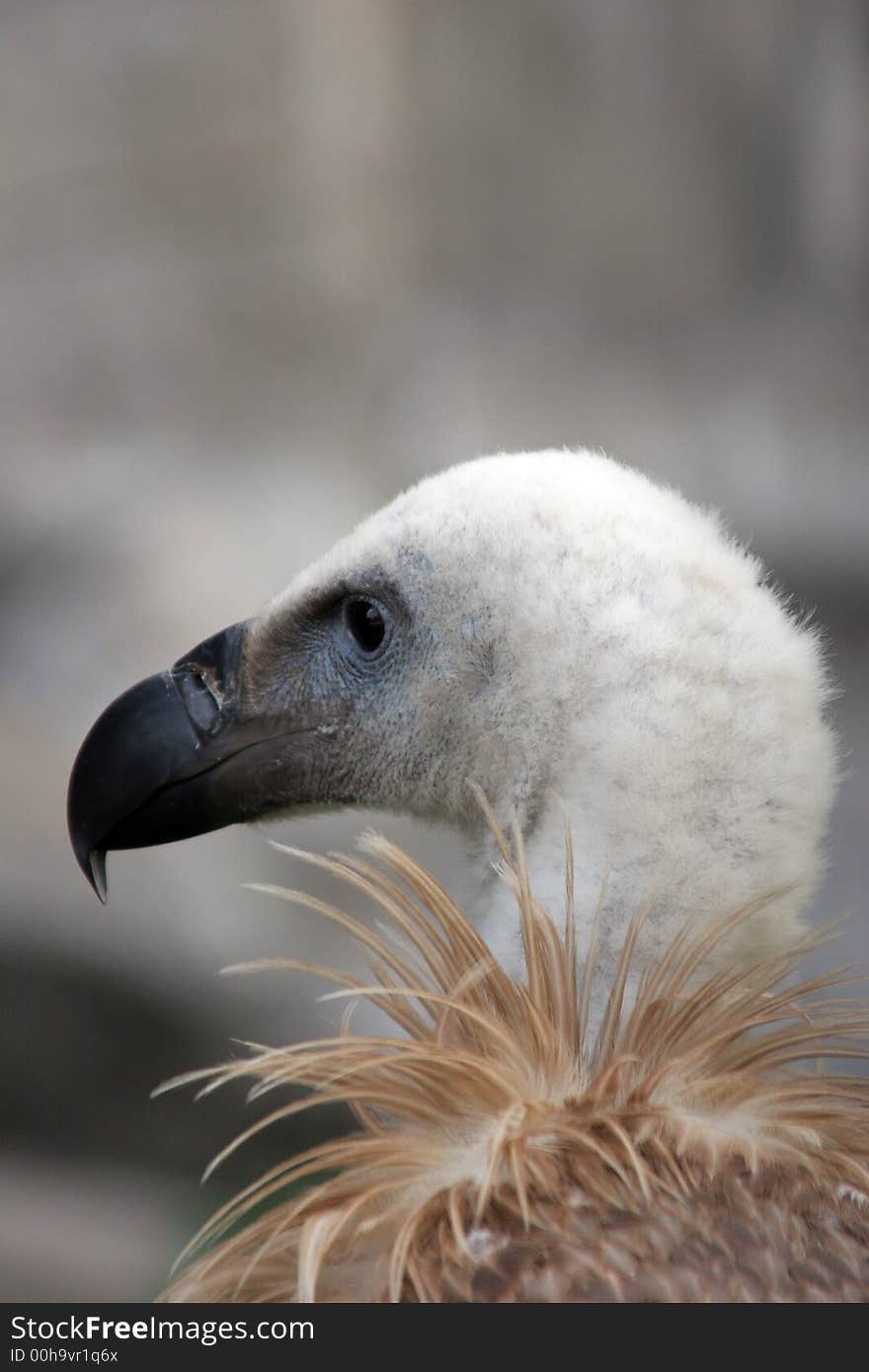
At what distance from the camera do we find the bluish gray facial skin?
45.7 inches

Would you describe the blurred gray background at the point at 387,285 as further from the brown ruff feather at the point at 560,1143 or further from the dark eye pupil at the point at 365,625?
the brown ruff feather at the point at 560,1143

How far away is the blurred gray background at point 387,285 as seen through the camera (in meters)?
2.83

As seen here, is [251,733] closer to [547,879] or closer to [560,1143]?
[547,879]

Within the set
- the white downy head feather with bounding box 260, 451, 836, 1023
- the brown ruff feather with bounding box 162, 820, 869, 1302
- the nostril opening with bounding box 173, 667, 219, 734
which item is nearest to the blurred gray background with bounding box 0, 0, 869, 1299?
the nostril opening with bounding box 173, 667, 219, 734

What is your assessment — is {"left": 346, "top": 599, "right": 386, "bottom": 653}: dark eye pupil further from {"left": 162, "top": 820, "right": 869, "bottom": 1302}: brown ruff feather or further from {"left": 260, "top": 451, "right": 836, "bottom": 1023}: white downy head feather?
{"left": 162, "top": 820, "right": 869, "bottom": 1302}: brown ruff feather

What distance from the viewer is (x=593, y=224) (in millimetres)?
3018

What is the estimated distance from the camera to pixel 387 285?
3020 millimetres

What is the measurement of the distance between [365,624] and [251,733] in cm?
14

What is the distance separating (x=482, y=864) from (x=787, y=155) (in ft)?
7.69

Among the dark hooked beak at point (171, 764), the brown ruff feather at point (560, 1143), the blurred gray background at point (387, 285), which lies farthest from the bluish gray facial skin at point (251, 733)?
the blurred gray background at point (387, 285)

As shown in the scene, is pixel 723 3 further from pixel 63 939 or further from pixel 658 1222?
pixel 658 1222

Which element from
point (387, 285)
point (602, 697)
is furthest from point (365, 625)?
point (387, 285)

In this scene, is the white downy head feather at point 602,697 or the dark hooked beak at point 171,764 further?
the dark hooked beak at point 171,764
